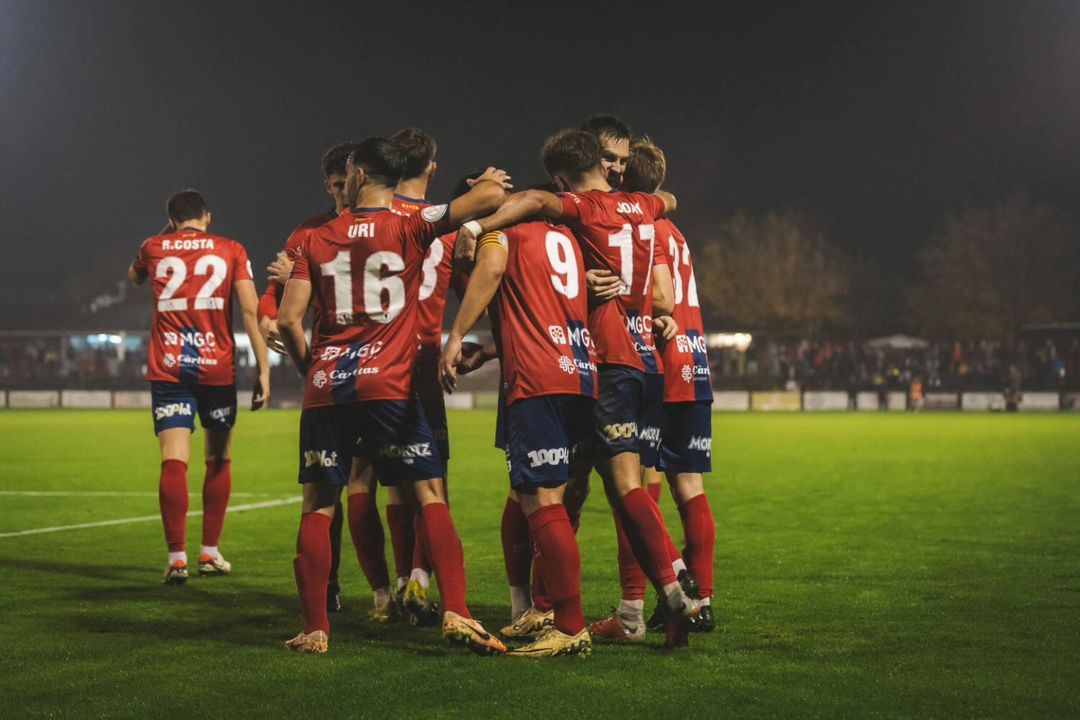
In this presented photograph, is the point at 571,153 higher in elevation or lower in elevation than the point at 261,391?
higher

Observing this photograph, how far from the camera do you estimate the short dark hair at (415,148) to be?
7.02 meters

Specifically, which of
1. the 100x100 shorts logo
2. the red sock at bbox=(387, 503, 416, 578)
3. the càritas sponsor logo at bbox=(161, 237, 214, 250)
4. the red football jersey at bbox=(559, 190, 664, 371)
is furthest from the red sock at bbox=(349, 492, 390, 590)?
the càritas sponsor logo at bbox=(161, 237, 214, 250)

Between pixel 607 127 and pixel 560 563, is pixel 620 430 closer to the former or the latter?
pixel 560 563

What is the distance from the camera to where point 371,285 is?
6.13m

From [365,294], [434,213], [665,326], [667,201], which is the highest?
[667,201]

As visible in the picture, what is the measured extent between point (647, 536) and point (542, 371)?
913 millimetres

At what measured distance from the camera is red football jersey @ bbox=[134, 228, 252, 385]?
29.3 ft

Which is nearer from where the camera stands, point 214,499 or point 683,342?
point 683,342

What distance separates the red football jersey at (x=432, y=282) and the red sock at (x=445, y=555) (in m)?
1.01

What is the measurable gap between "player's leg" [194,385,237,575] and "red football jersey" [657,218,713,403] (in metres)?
3.38

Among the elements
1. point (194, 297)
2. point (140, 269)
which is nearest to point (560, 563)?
Result: point (194, 297)

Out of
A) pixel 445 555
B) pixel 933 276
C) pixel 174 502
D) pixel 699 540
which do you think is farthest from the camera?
pixel 933 276

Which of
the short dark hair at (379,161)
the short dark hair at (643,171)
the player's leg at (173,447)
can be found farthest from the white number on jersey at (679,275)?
the player's leg at (173,447)

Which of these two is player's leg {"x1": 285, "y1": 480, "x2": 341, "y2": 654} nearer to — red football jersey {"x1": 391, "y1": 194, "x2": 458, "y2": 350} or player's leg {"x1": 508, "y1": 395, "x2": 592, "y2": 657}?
player's leg {"x1": 508, "y1": 395, "x2": 592, "y2": 657}
